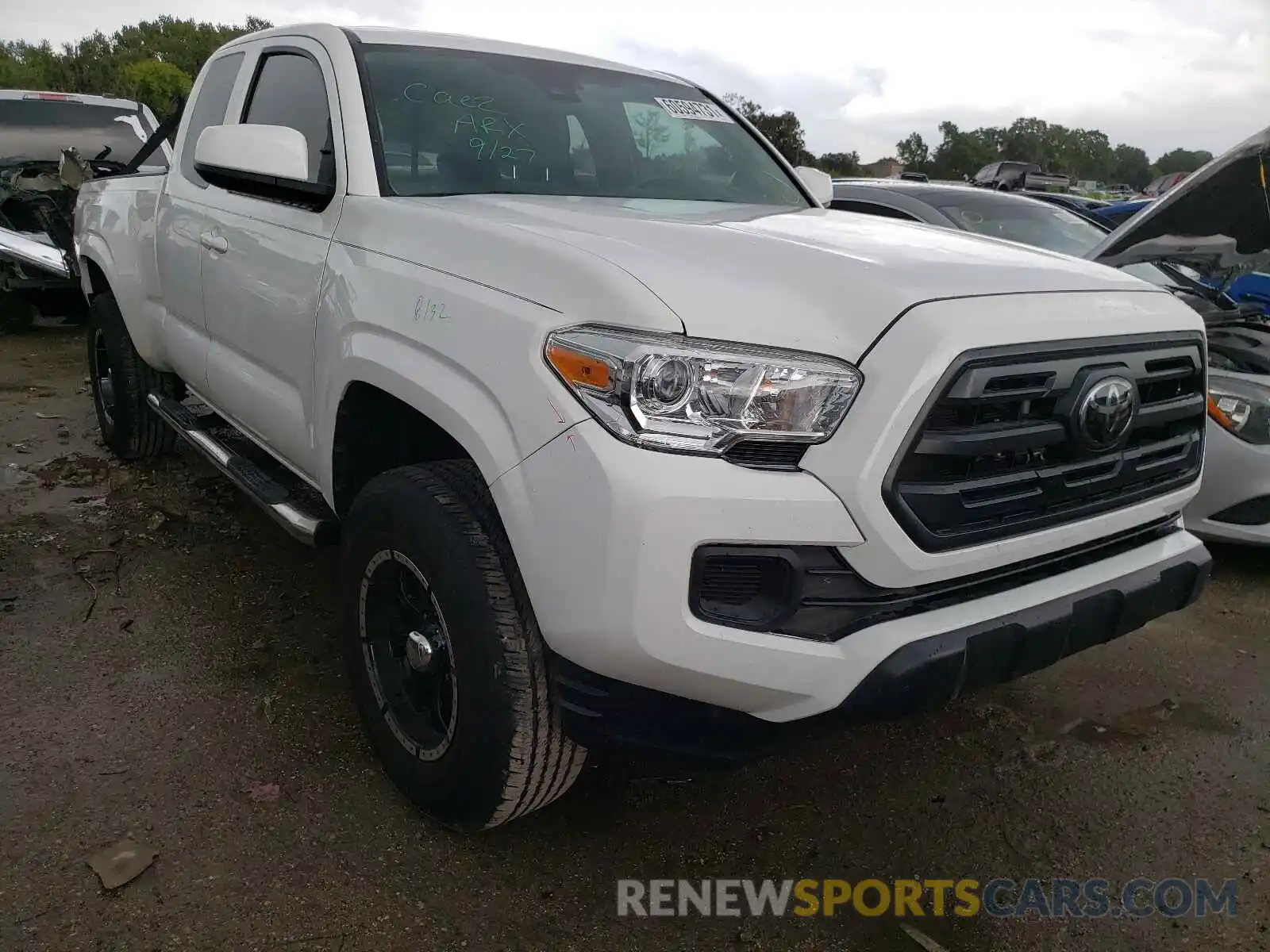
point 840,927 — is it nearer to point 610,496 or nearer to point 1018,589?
point 1018,589

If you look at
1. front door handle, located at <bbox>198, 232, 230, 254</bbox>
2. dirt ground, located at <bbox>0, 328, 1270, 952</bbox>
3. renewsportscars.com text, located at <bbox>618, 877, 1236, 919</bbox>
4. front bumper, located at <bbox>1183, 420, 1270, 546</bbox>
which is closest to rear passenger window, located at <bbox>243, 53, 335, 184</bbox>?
front door handle, located at <bbox>198, 232, 230, 254</bbox>

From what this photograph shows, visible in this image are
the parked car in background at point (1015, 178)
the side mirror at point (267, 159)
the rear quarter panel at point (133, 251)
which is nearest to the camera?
the side mirror at point (267, 159)

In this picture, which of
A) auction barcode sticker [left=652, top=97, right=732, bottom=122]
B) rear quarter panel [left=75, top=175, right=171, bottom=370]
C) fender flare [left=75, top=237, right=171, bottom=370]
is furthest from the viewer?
fender flare [left=75, top=237, right=171, bottom=370]

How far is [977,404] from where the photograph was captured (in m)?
1.81

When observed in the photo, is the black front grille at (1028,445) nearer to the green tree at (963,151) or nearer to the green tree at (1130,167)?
the green tree at (963,151)

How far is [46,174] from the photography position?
26.1 ft

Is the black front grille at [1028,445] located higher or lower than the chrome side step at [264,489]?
higher

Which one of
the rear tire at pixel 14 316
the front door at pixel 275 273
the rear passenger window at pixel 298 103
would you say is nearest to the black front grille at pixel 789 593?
the front door at pixel 275 273

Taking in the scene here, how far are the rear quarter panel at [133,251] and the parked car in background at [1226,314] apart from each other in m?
3.85

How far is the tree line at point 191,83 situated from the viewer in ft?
119

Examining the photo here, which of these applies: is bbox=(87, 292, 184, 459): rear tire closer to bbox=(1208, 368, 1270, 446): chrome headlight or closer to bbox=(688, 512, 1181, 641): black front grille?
bbox=(688, 512, 1181, 641): black front grille

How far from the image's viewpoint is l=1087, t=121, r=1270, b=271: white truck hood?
3.71 m

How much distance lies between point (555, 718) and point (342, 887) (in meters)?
0.63

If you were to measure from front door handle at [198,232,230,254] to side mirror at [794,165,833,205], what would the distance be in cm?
198
